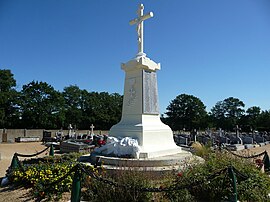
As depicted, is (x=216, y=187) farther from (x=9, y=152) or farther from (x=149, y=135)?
(x=9, y=152)

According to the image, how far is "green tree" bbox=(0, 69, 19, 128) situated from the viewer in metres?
35.5

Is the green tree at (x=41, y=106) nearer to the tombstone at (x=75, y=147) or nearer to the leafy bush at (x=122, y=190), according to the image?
the tombstone at (x=75, y=147)

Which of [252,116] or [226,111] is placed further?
[226,111]

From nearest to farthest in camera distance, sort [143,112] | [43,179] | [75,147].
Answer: [43,179], [143,112], [75,147]

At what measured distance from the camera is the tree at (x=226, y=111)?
235ft

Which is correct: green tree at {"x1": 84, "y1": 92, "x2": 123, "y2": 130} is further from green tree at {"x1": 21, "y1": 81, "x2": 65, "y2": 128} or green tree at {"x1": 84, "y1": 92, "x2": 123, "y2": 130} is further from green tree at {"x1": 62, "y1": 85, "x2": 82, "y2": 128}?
green tree at {"x1": 21, "y1": 81, "x2": 65, "y2": 128}

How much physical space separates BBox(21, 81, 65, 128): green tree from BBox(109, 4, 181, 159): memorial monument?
3341 centimetres

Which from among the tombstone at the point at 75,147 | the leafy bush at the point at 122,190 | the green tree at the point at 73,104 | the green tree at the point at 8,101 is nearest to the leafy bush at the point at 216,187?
the leafy bush at the point at 122,190

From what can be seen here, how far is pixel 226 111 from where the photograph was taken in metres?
77.1

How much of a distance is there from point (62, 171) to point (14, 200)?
4.27 ft

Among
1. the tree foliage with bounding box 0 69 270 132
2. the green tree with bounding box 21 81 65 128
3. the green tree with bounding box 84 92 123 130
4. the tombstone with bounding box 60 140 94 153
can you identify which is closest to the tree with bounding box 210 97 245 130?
the tree foliage with bounding box 0 69 270 132

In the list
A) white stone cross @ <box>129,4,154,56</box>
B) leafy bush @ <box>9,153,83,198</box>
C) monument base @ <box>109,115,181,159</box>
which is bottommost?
leafy bush @ <box>9,153,83,198</box>

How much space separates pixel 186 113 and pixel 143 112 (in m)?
65.0

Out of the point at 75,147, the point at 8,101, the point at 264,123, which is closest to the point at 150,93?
the point at 75,147
